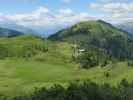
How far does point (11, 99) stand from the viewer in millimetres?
167750

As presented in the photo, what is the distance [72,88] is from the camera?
141000 millimetres

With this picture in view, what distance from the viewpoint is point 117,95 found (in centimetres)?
14375

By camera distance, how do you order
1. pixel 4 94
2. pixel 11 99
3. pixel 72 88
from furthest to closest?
pixel 4 94, pixel 11 99, pixel 72 88

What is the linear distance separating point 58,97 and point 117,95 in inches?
1084

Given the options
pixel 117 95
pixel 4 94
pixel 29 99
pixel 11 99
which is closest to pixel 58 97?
pixel 29 99

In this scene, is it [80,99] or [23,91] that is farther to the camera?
[23,91]

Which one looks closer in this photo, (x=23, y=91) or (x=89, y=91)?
(x=89, y=91)

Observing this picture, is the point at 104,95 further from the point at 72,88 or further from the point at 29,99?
the point at 29,99

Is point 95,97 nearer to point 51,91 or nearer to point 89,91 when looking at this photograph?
point 89,91

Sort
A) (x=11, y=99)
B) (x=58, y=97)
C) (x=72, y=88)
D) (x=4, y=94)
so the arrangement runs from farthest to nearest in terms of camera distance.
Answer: (x=4, y=94) < (x=11, y=99) < (x=72, y=88) < (x=58, y=97)

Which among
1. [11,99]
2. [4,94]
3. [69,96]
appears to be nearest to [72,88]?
[69,96]

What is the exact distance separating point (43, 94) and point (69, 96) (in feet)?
41.6

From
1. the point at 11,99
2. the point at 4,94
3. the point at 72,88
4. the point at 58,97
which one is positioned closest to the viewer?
the point at 58,97

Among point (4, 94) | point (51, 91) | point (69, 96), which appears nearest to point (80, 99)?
point (69, 96)
